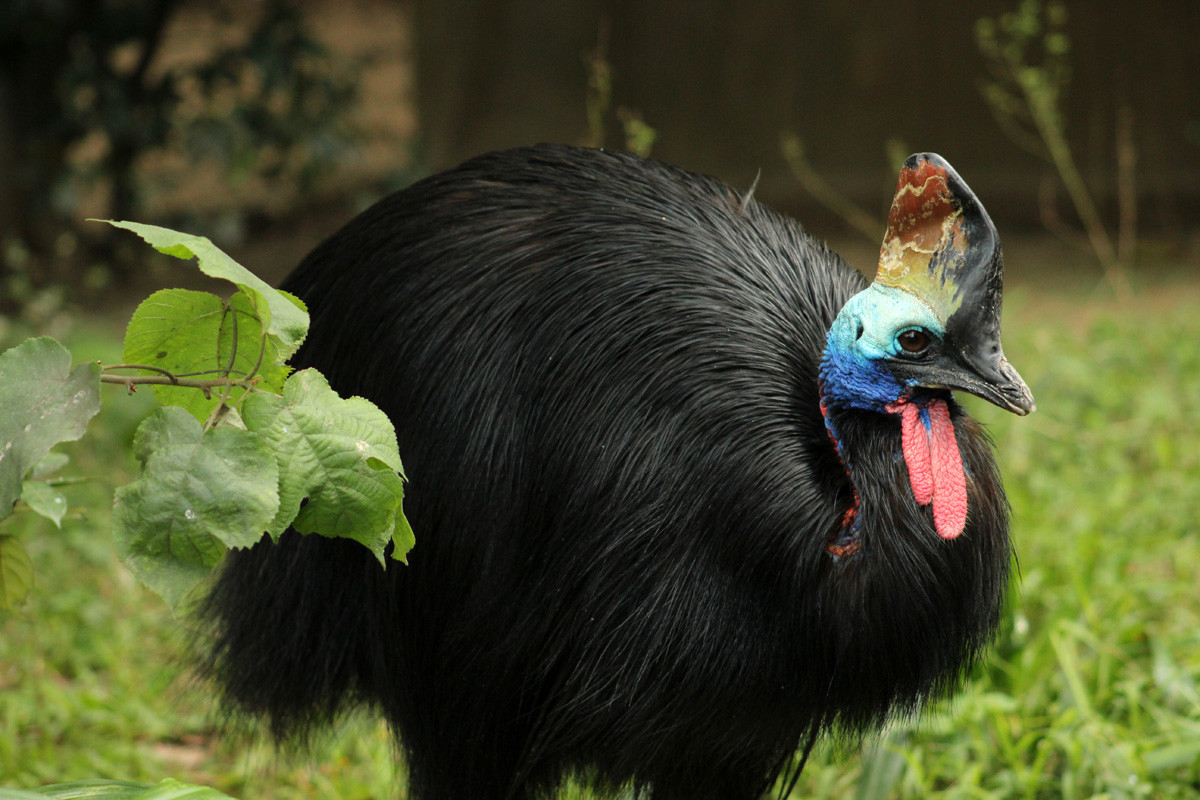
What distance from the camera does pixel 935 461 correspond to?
1693 mm

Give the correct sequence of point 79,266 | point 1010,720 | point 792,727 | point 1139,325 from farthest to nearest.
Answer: point 79,266
point 1139,325
point 1010,720
point 792,727

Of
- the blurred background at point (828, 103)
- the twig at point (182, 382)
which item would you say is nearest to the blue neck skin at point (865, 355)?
the twig at point (182, 382)

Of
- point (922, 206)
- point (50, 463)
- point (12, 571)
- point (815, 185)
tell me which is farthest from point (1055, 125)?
point (12, 571)

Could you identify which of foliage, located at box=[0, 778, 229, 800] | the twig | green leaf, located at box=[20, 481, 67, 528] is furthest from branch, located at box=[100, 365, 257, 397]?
foliage, located at box=[0, 778, 229, 800]

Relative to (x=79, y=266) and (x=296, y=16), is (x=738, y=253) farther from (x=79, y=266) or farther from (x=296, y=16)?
(x=79, y=266)

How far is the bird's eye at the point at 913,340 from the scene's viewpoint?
168 cm

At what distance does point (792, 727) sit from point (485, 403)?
2.02 feet

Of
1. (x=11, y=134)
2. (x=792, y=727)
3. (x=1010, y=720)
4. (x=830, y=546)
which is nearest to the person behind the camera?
(x=830, y=546)

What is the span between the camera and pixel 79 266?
245 inches

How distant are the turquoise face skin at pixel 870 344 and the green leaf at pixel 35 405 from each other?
90 centimetres

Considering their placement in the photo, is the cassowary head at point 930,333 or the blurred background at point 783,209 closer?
the cassowary head at point 930,333

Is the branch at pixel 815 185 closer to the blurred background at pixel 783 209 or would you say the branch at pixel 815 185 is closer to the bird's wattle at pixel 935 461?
the blurred background at pixel 783 209

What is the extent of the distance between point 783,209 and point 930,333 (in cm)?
476

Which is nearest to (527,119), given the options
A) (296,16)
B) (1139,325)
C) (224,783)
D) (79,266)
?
(296,16)
